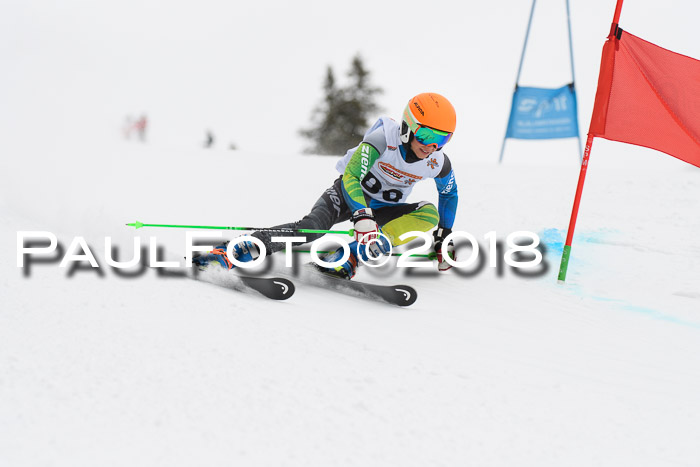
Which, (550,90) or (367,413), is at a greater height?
(550,90)

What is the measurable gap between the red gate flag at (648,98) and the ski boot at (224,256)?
10.4 ft

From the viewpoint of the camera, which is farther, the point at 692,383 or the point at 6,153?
the point at 6,153

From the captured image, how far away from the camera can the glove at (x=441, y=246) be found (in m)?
4.59

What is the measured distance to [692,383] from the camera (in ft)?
8.69

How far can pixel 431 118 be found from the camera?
3738mm

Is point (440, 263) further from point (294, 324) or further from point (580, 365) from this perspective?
point (294, 324)

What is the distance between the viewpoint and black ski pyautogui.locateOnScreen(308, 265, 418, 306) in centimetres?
349

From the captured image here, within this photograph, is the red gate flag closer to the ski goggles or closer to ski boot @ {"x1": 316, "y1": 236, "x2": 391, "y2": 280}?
the ski goggles

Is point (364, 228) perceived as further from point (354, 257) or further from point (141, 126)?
point (141, 126)

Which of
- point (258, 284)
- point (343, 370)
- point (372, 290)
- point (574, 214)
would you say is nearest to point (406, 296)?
point (372, 290)

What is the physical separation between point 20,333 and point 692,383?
307cm

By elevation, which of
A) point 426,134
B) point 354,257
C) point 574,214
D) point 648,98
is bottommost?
point 354,257

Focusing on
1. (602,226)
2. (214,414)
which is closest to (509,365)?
(214,414)

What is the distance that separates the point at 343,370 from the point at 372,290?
1595 mm
